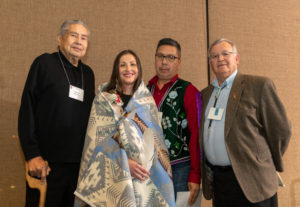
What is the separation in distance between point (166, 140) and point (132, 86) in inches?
18.5

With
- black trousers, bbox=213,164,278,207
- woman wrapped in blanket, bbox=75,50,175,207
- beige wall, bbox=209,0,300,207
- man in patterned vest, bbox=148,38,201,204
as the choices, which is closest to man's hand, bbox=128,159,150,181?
woman wrapped in blanket, bbox=75,50,175,207

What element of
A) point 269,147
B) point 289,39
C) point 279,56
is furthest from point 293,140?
point 269,147

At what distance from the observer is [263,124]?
6.14 ft

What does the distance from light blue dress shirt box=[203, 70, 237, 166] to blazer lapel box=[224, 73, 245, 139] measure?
0.05 metres

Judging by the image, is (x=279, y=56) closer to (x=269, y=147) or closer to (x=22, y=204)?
(x=269, y=147)

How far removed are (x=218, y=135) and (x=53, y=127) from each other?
114 centimetres

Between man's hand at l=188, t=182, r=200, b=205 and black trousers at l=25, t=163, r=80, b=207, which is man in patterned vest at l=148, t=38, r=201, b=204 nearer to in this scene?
man's hand at l=188, t=182, r=200, b=205

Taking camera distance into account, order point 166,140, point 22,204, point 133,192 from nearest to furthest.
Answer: point 133,192
point 166,140
point 22,204

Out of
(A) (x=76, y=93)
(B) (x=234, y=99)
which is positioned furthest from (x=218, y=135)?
(A) (x=76, y=93)

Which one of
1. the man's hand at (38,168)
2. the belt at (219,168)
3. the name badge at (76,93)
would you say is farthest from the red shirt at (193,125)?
the man's hand at (38,168)

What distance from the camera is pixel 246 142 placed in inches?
72.1

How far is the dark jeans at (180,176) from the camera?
76.8 inches

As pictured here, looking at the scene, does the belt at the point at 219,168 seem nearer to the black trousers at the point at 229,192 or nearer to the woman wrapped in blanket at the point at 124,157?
the black trousers at the point at 229,192

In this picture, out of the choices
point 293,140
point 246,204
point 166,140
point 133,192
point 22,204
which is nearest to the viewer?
point 133,192
